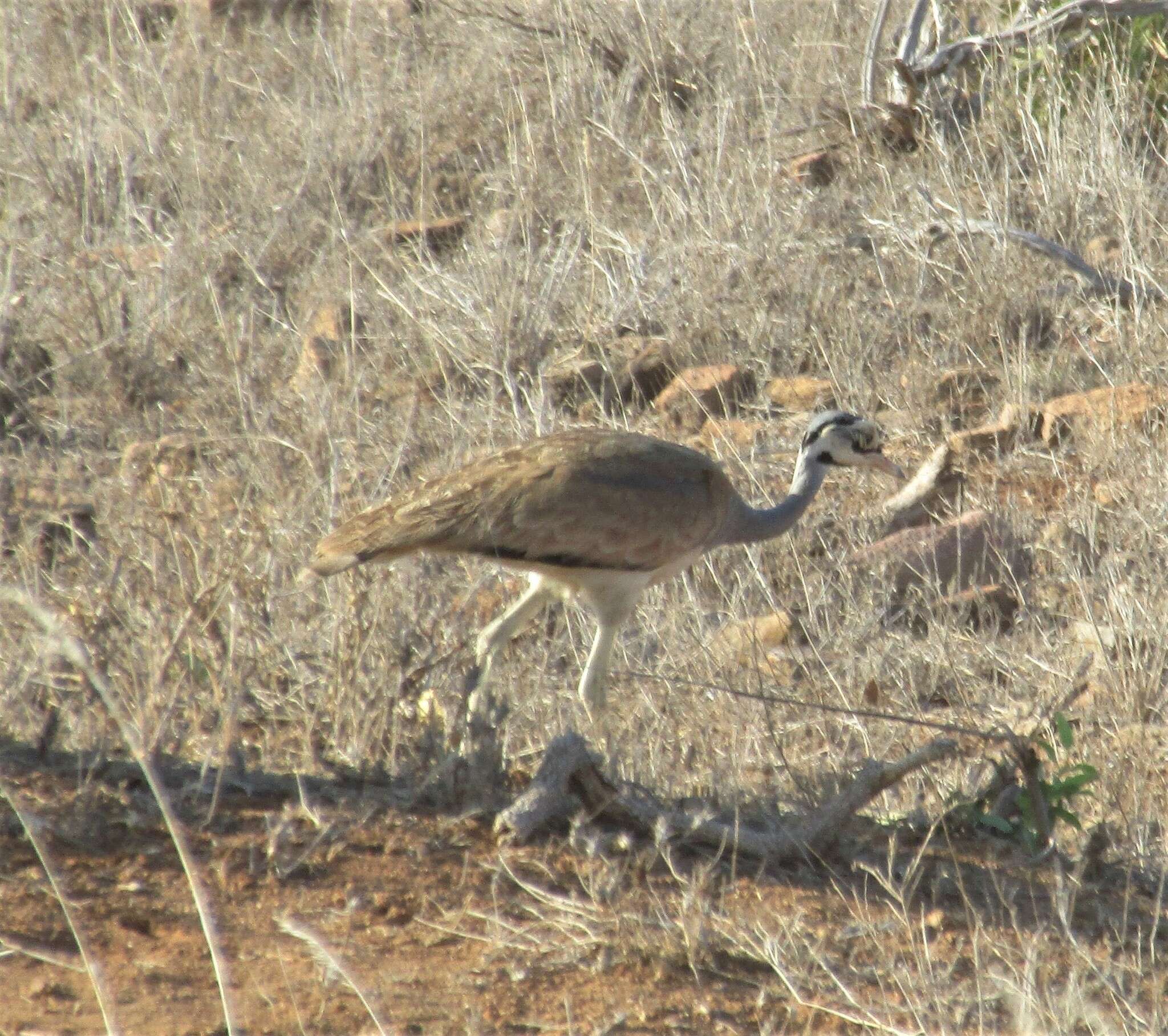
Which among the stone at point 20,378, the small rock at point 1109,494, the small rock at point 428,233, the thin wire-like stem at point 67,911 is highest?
the thin wire-like stem at point 67,911

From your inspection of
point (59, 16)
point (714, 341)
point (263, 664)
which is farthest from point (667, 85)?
point (263, 664)

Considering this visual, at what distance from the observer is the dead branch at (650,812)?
10.2 ft

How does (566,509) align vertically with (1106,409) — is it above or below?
above

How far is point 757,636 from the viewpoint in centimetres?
509

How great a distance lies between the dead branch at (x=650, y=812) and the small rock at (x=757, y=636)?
1582mm

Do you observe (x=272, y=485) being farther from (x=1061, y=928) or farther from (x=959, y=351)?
(x=959, y=351)

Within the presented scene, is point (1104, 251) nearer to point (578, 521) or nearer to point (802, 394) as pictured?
point (802, 394)

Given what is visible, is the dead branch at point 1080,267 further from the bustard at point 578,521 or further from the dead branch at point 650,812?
the dead branch at point 650,812

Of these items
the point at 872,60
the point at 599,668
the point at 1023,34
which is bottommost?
the point at 599,668

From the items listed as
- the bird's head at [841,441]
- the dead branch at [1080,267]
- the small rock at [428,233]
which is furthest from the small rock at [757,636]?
the small rock at [428,233]

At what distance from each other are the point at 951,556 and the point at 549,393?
1.83m

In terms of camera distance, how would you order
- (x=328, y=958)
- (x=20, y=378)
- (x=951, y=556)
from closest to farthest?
(x=328, y=958) < (x=951, y=556) < (x=20, y=378)

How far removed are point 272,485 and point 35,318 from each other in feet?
8.84

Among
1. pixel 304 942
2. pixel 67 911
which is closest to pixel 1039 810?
pixel 304 942
